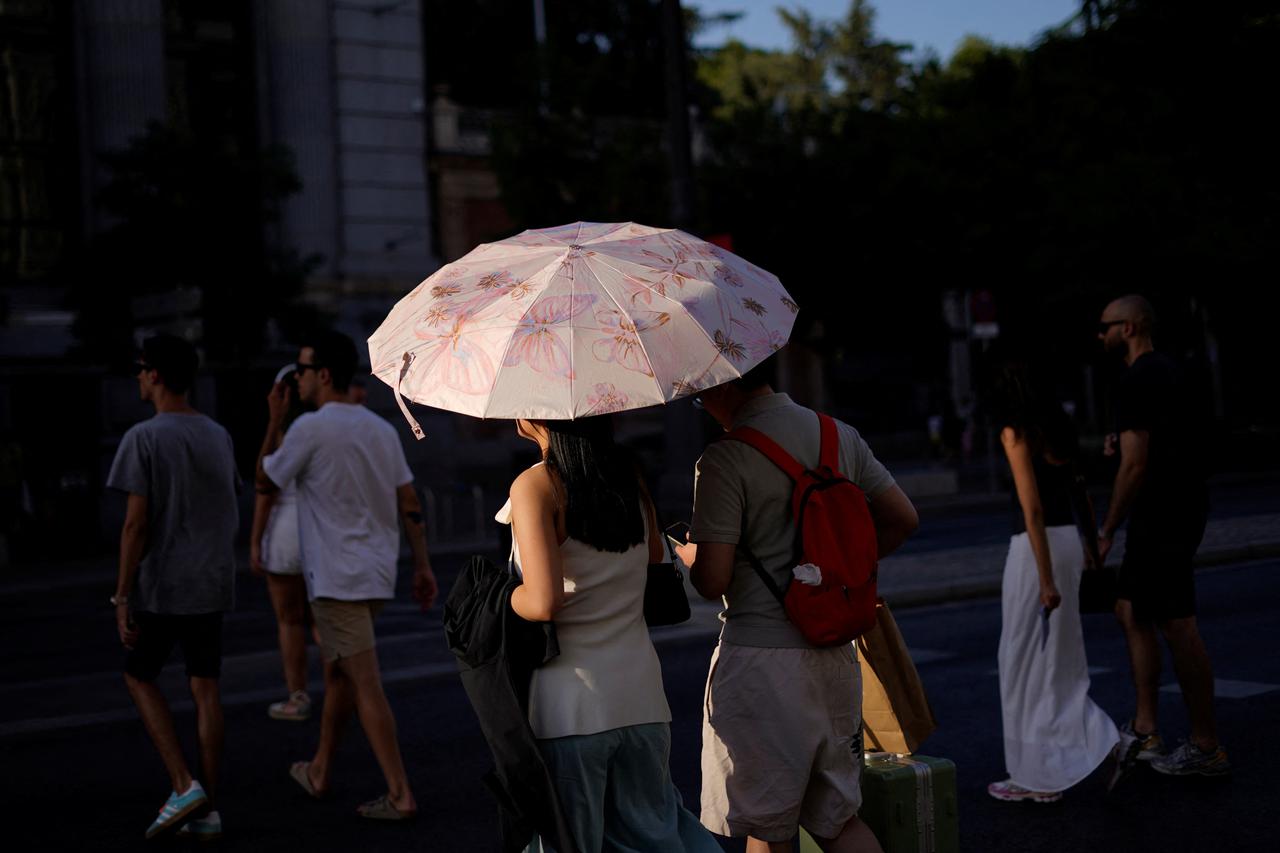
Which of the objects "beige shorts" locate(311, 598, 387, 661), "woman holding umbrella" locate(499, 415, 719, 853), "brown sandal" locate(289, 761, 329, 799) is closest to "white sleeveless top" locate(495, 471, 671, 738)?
"woman holding umbrella" locate(499, 415, 719, 853)

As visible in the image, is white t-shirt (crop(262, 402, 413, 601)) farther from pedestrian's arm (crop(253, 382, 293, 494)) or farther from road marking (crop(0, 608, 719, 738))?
road marking (crop(0, 608, 719, 738))

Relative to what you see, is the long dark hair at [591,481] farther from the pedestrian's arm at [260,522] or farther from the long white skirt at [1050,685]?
the pedestrian's arm at [260,522]

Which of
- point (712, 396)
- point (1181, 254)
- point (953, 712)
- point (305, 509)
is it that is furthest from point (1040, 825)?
point (1181, 254)

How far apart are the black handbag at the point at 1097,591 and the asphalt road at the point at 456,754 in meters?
0.78

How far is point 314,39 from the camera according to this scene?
27.0m

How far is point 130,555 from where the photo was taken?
5.59 meters

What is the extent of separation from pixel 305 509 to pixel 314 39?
2276cm

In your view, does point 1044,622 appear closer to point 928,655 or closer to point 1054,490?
point 1054,490

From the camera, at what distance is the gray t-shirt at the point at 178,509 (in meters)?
5.69

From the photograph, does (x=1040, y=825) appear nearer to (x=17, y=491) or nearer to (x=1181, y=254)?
(x=17, y=491)

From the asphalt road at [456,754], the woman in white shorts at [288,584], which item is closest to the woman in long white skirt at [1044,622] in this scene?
the asphalt road at [456,754]

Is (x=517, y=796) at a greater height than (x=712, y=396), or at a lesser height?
lesser

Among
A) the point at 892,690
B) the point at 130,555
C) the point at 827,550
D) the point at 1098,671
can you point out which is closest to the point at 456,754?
the point at 130,555

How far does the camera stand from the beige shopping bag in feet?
13.2
